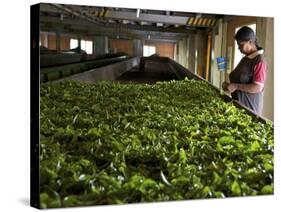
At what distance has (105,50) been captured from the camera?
2.49m

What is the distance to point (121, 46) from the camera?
2.54 meters

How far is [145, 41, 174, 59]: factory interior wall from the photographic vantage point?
2616mm

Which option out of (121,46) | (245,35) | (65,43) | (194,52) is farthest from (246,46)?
(65,43)

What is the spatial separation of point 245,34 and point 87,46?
995mm

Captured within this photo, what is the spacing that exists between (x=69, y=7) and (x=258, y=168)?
52.2 inches

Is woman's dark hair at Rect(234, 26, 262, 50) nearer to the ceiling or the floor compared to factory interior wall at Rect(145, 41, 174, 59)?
nearer to the ceiling

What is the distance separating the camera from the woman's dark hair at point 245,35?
2695mm

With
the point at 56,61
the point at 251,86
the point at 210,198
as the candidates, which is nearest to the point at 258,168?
the point at 210,198

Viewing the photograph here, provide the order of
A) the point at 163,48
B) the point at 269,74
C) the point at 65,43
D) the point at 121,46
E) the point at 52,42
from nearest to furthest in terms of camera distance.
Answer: the point at 52,42 → the point at 65,43 → the point at 121,46 → the point at 163,48 → the point at 269,74

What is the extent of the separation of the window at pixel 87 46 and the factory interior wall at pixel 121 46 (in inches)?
4.5

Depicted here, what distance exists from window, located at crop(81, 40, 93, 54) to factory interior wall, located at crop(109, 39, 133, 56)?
0.38ft

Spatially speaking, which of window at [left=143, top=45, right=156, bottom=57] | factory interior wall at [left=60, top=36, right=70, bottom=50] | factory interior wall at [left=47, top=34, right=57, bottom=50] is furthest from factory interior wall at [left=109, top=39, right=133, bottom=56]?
factory interior wall at [left=47, top=34, right=57, bottom=50]

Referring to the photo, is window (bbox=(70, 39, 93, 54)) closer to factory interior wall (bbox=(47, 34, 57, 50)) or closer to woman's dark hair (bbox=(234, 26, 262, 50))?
factory interior wall (bbox=(47, 34, 57, 50))

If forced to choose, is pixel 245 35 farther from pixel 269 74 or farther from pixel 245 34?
pixel 269 74
